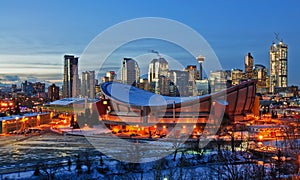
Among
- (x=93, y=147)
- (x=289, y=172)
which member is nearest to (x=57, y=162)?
(x=93, y=147)

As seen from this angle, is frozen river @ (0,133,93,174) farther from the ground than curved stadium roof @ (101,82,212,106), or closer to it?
closer to it

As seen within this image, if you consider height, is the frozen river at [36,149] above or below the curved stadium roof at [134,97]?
below

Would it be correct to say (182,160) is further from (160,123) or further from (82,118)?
(82,118)

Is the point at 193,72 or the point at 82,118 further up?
the point at 193,72

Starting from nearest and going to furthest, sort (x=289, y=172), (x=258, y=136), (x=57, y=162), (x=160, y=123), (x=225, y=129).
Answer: (x=289, y=172)
(x=57, y=162)
(x=258, y=136)
(x=225, y=129)
(x=160, y=123)

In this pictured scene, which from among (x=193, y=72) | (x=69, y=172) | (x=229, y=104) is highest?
(x=193, y=72)

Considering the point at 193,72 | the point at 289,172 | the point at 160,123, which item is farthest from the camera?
the point at 193,72

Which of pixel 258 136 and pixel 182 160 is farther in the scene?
pixel 258 136

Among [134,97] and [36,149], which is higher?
[134,97]

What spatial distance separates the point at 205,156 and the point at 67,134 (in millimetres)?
6066

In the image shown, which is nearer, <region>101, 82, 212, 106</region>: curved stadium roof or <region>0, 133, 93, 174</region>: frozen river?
<region>0, 133, 93, 174</region>: frozen river

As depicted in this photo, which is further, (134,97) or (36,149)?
(134,97)

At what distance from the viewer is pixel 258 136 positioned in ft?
40.6

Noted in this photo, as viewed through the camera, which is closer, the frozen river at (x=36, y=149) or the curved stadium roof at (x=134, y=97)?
the frozen river at (x=36, y=149)
